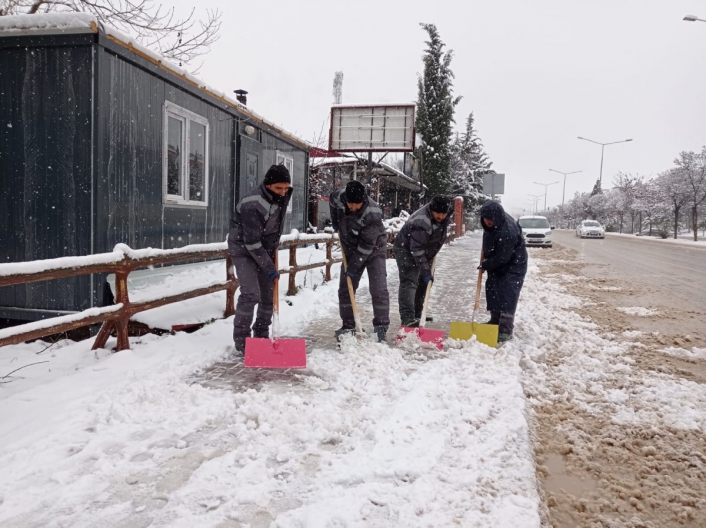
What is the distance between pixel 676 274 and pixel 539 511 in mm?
12402

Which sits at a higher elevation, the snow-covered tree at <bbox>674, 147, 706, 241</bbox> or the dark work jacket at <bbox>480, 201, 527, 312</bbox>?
the snow-covered tree at <bbox>674, 147, 706, 241</bbox>

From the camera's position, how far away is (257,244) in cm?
439

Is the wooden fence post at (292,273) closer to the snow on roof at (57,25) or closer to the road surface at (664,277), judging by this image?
the snow on roof at (57,25)

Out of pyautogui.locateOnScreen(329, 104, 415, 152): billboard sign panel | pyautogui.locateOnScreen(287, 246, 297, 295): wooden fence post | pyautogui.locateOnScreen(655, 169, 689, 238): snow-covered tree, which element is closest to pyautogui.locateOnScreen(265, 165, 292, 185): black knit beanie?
pyautogui.locateOnScreen(287, 246, 297, 295): wooden fence post

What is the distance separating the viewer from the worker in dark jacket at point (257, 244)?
4379 mm

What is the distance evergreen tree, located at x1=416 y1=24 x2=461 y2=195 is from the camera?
113ft

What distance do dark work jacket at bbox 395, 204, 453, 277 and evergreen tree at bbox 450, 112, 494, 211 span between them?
3554cm

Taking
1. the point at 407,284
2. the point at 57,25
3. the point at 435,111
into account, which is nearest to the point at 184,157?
the point at 57,25

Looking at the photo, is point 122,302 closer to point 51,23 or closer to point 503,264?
point 51,23

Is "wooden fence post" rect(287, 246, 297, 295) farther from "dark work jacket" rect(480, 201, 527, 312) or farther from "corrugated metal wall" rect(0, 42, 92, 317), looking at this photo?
"dark work jacket" rect(480, 201, 527, 312)

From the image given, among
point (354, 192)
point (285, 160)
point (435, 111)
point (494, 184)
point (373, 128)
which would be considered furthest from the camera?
point (494, 184)

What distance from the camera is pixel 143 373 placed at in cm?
390

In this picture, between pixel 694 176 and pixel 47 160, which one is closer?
pixel 47 160

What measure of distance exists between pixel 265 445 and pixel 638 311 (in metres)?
6.59
